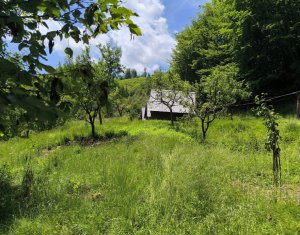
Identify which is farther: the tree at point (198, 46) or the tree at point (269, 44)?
the tree at point (198, 46)

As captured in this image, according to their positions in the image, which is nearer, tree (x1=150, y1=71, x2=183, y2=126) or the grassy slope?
Result: the grassy slope

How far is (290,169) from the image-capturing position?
29.7ft

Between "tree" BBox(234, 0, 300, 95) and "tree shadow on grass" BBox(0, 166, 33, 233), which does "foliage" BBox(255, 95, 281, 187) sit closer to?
"tree shadow on grass" BBox(0, 166, 33, 233)

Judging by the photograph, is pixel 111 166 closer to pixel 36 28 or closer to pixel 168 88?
pixel 36 28

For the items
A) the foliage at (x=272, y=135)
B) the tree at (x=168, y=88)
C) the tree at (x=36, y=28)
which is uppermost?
the tree at (x=168, y=88)

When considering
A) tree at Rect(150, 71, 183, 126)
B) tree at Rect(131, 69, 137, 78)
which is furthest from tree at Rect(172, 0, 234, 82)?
tree at Rect(131, 69, 137, 78)

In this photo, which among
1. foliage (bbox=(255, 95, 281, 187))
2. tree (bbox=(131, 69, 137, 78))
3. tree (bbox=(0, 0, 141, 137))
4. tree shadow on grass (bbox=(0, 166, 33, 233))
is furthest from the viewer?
tree (bbox=(131, 69, 137, 78))

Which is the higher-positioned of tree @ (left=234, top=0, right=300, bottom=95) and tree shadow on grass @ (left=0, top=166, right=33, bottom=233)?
tree @ (left=234, top=0, right=300, bottom=95)

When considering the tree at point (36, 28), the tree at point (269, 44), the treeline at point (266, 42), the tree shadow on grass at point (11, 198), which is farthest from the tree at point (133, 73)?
the tree at point (36, 28)

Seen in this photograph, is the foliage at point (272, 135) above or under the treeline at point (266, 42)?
under

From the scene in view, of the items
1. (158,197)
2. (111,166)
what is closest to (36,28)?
(158,197)

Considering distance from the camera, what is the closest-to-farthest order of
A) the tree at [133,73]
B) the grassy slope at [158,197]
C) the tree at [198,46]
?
the grassy slope at [158,197], the tree at [198,46], the tree at [133,73]

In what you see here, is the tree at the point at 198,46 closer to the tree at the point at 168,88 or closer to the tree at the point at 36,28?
the tree at the point at 168,88

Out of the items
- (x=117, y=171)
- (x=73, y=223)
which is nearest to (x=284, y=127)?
(x=117, y=171)
